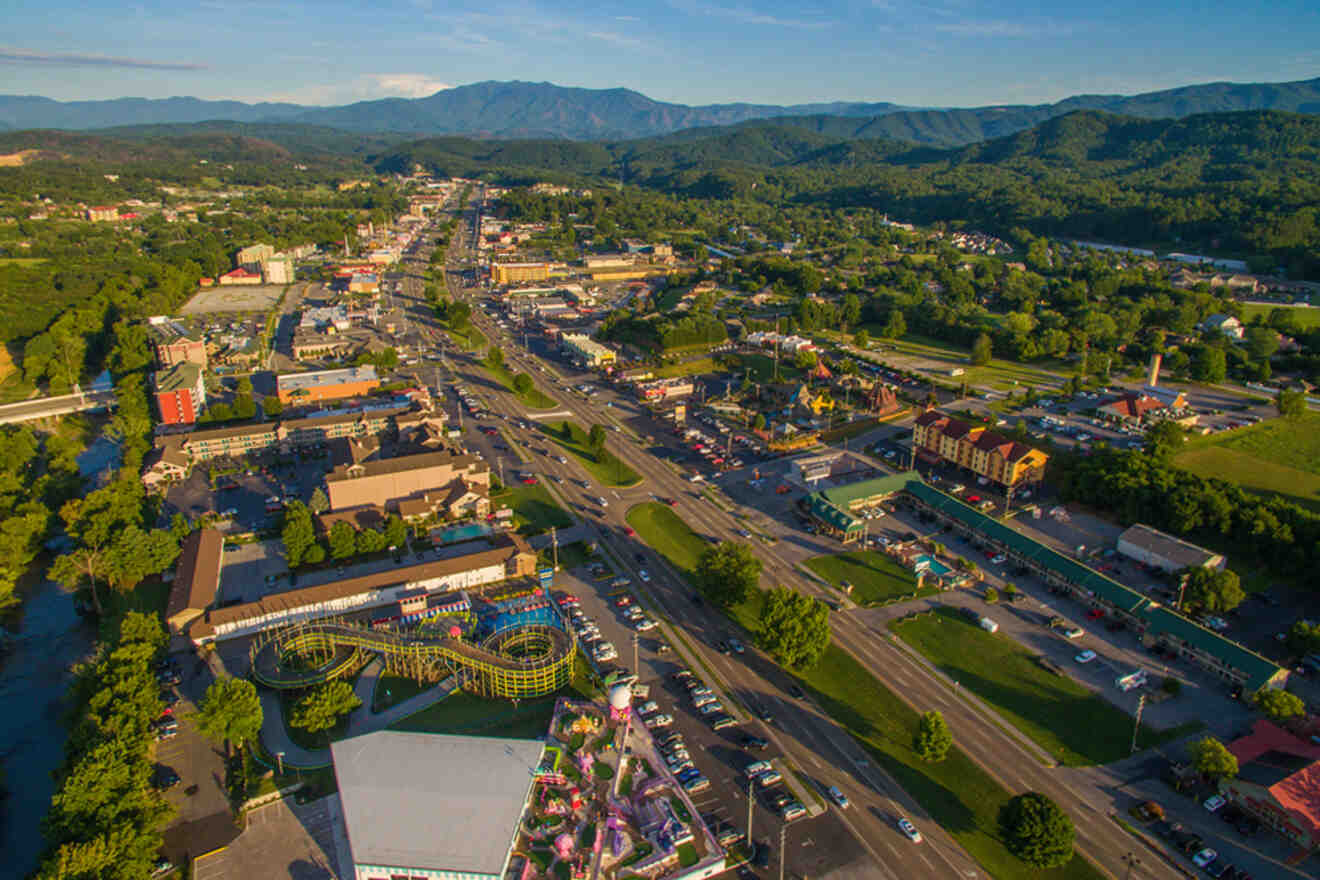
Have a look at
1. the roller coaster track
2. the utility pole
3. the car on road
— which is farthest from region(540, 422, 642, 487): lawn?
the utility pole

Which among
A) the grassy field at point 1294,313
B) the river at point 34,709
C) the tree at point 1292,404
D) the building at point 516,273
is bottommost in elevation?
the river at point 34,709

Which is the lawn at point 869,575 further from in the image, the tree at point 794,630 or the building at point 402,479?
the building at point 402,479

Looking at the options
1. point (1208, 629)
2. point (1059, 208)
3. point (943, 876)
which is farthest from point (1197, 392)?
point (1059, 208)

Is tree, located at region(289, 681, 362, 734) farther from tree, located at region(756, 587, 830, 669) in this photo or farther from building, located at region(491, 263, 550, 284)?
building, located at region(491, 263, 550, 284)

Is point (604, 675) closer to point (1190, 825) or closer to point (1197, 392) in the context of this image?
point (1190, 825)

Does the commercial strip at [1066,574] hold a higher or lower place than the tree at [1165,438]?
lower

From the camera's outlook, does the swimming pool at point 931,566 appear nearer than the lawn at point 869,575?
No

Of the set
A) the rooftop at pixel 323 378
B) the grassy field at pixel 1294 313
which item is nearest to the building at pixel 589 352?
the rooftop at pixel 323 378
